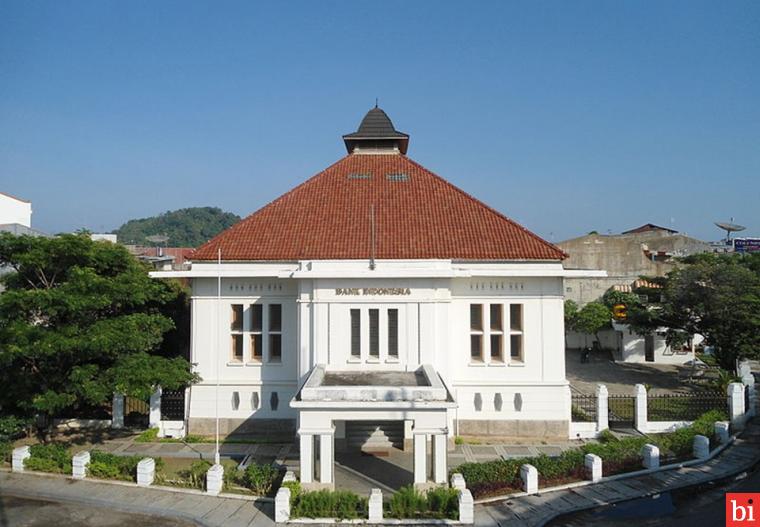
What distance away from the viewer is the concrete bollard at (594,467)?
1583 centimetres

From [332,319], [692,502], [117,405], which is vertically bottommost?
[692,502]

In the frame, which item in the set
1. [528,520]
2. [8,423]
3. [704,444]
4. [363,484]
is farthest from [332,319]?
[704,444]

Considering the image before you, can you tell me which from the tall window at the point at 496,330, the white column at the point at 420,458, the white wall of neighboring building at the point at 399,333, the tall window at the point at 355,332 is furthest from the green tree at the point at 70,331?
the tall window at the point at 496,330

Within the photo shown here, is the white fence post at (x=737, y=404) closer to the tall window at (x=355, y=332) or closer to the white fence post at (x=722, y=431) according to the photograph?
the white fence post at (x=722, y=431)

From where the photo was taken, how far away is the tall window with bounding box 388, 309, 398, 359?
62.7 feet

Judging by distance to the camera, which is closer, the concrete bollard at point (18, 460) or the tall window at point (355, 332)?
the concrete bollard at point (18, 460)

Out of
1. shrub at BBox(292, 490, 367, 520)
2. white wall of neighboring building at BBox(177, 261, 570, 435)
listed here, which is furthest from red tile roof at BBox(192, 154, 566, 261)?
shrub at BBox(292, 490, 367, 520)

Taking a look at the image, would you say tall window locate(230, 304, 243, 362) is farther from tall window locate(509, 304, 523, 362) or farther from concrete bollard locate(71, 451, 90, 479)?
tall window locate(509, 304, 523, 362)

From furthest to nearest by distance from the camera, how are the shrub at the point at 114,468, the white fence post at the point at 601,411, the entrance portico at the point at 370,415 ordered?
the white fence post at the point at 601,411 < the shrub at the point at 114,468 < the entrance portico at the point at 370,415

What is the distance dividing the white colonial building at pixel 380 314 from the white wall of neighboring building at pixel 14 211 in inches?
1385

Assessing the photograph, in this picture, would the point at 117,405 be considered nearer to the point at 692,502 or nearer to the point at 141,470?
the point at 141,470

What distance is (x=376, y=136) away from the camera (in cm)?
2586

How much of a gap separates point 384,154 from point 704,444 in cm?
1722

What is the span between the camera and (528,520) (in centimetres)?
1347
